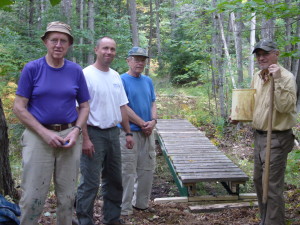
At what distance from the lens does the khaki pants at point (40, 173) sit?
2732 millimetres

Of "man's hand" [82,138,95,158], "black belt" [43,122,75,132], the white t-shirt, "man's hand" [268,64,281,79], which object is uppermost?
"man's hand" [268,64,281,79]

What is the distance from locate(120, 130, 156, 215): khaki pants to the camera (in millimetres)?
4336

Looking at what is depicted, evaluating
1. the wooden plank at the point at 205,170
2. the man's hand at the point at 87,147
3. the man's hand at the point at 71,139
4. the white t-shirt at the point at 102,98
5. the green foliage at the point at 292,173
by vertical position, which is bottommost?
the green foliage at the point at 292,173

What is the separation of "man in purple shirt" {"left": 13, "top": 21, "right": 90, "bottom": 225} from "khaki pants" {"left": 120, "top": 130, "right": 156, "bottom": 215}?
1.40 m

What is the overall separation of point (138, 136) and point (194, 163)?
1.85 meters

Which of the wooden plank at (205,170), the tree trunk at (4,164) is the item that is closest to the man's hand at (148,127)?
the wooden plank at (205,170)

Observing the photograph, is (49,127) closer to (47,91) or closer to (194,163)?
(47,91)

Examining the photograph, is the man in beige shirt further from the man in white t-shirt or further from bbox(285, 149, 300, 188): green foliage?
bbox(285, 149, 300, 188): green foliage

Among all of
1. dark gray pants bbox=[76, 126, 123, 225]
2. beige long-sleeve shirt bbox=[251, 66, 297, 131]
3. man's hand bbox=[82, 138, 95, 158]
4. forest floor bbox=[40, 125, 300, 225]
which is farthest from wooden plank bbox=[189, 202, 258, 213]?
man's hand bbox=[82, 138, 95, 158]

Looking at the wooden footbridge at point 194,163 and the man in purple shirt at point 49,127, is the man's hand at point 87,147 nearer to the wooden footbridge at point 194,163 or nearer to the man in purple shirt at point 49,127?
the man in purple shirt at point 49,127

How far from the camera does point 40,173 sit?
2.75 metres

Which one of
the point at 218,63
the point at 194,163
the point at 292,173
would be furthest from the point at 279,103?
the point at 218,63

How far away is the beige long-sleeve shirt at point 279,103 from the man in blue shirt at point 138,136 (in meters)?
1.51

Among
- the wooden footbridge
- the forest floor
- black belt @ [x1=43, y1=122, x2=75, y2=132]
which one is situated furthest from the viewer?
the wooden footbridge
